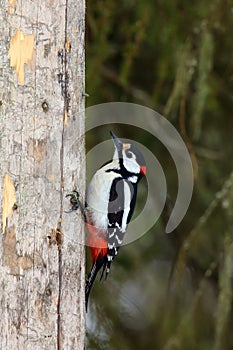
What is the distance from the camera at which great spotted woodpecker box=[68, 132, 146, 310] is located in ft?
13.1

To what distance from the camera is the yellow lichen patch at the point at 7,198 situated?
3309mm

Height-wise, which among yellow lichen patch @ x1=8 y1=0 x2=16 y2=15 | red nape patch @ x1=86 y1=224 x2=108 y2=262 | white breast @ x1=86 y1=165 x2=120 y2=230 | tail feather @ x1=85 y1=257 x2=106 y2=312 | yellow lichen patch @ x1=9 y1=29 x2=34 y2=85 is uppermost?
yellow lichen patch @ x1=8 y1=0 x2=16 y2=15

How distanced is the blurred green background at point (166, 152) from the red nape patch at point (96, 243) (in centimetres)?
54

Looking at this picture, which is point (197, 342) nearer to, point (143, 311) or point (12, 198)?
point (143, 311)

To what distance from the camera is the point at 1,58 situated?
11.1 feet

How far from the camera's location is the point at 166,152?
17.1 feet

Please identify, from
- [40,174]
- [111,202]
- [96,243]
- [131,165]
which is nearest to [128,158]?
[131,165]

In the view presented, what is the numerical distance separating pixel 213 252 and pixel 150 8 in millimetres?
1521

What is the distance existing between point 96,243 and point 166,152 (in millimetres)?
1300

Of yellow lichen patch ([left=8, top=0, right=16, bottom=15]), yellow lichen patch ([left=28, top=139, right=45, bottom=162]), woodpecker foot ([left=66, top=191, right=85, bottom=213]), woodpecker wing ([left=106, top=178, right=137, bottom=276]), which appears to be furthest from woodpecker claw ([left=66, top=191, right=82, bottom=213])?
yellow lichen patch ([left=8, top=0, right=16, bottom=15])

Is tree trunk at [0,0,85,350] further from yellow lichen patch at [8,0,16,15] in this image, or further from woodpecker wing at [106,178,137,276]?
woodpecker wing at [106,178,137,276]

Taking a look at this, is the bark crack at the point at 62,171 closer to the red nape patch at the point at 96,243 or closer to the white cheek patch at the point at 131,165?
the red nape patch at the point at 96,243

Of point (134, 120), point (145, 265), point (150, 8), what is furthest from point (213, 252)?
point (150, 8)

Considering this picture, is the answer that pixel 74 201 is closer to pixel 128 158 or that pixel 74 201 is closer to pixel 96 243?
pixel 96 243
